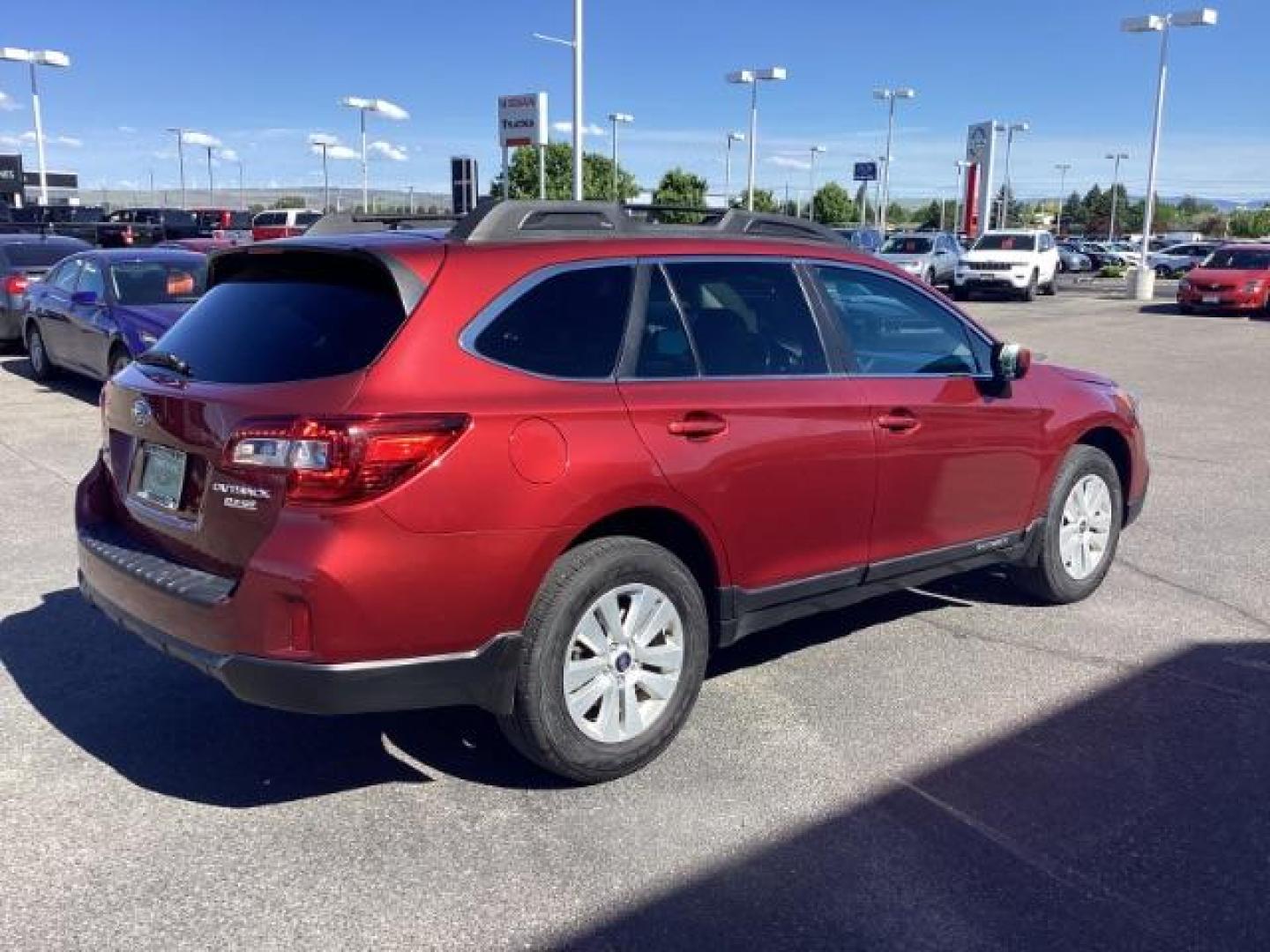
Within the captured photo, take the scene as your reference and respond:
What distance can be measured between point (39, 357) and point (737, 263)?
11.7 m

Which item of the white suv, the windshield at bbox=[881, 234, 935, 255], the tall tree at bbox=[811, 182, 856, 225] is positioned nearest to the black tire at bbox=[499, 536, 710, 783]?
the white suv

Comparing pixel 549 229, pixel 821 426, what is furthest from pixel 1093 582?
pixel 549 229

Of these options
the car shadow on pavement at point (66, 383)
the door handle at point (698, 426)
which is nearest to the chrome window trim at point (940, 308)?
the door handle at point (698, 426)

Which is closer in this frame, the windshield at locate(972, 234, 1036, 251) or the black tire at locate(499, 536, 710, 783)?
the black tire at locate(499, 536, 710, 783)

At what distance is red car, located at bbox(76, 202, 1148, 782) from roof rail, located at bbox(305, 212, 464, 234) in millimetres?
341

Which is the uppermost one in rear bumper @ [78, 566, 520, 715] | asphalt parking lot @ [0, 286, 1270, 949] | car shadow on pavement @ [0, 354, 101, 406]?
rear bumper @ [78, 566, 520, 715]

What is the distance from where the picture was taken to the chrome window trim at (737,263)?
157 inches

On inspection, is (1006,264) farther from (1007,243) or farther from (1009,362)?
(1009,362)

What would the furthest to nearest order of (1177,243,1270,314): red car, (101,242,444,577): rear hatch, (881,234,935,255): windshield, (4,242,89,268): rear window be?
1. (881,234,935,255): windshield
2. (1177,243,1270,314): red car
3. (4,242,89,268): rear window
4. (101,242,444,577): rear hatch

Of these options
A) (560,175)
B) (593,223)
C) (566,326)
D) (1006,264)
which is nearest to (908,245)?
(1006,264)

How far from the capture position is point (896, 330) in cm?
493

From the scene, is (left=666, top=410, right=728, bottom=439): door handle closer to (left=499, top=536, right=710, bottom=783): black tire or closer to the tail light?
(left=499, top=536, right=710, bottom=783): black tire

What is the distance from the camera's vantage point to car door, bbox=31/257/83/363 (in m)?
12.1

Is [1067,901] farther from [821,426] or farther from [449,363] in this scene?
[449,363]
